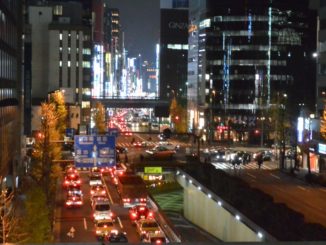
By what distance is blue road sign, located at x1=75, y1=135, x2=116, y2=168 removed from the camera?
22.6 meters

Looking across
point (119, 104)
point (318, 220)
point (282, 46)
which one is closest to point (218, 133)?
point (282, 46)

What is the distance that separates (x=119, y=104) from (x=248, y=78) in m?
20.6

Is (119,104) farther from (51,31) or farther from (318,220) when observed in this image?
(318,220)

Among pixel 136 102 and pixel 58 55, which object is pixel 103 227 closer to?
pixel 58 55

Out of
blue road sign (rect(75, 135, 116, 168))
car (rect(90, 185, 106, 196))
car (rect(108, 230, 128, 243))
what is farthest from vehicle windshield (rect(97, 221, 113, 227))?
car (rect(90, 185, 106, 196))

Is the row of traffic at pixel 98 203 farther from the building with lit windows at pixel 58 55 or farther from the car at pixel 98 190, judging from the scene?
the building with lit windows at pixel 58 55

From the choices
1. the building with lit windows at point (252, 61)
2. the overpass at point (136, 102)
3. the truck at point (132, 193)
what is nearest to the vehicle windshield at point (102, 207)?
the truck at point (132, 193)

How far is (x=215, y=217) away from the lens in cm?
2752

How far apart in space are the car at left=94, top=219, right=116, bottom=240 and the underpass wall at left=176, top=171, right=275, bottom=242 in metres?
4.21

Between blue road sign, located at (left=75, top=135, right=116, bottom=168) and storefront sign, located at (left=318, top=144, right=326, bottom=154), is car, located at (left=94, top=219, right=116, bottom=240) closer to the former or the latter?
blue road sign, located at (left=75, top=135, right=116, bottom=168)

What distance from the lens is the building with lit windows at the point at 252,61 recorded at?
240ft

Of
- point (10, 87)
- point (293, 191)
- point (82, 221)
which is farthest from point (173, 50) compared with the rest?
point (82, 221)

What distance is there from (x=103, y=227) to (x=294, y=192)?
9.83m

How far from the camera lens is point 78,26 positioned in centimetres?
7494
